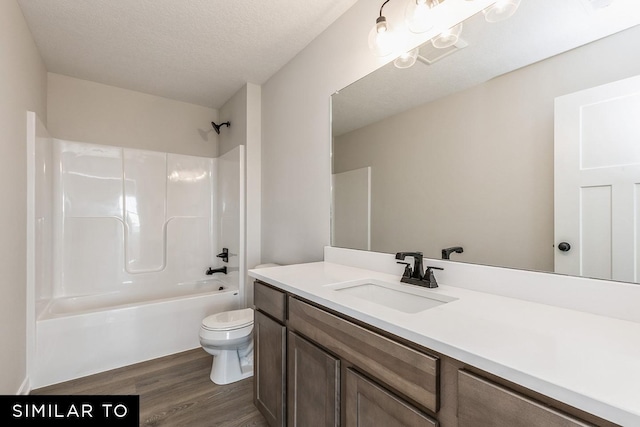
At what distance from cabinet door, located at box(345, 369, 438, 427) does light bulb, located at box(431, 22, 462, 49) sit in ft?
4.92

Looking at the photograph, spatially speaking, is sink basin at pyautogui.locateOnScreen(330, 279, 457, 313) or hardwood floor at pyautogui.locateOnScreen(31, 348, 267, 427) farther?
hardwood floor at pyautogui.locateOnScreen(31, 348, 267, 427)

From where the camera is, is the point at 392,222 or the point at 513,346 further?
the point at 392,222

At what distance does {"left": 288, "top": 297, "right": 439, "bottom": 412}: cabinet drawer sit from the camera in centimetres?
74

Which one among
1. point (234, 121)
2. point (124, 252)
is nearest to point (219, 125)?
point (234, 121)

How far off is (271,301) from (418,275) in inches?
29.0

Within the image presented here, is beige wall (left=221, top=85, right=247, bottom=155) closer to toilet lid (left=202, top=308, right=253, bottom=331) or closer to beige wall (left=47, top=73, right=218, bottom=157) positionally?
beige wall (left=47, top=73, right=218, bottom=157)

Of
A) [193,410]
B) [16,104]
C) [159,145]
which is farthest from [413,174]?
[159,145]

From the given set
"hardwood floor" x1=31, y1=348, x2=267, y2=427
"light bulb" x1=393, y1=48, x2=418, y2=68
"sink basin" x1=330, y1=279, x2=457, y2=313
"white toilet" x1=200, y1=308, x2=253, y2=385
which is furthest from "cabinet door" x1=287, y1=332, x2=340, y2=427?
"light bulb" x1=393, y1=48, x2=418, y2=68

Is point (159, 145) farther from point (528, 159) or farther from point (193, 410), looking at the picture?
point (528, 159)

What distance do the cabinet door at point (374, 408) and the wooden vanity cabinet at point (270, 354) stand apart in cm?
46

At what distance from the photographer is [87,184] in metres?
2.80

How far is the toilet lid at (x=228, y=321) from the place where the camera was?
2.04m

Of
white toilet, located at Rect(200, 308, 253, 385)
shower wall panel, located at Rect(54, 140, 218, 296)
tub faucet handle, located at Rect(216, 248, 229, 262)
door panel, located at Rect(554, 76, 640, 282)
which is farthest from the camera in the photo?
tub faucet handle, located at Rect(216, 248, 229, 262)

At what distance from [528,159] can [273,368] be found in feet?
4.83
